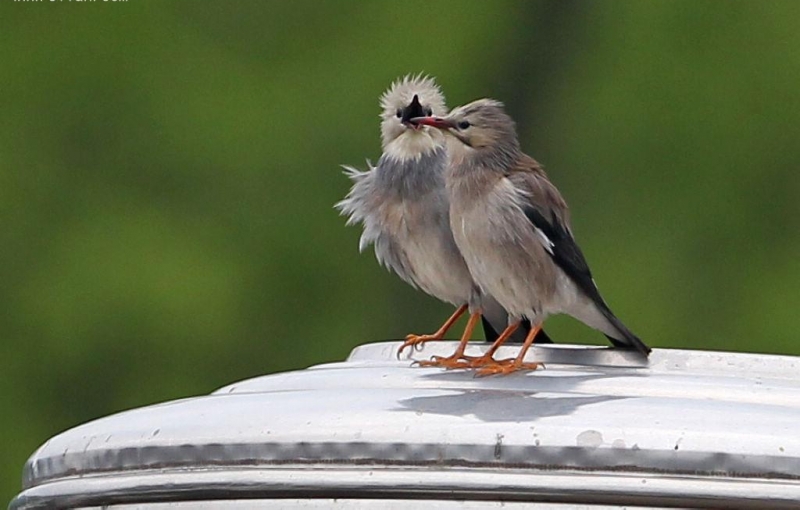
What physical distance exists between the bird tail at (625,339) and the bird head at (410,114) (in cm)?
87

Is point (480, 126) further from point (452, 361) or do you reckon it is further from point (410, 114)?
point (452, 361)

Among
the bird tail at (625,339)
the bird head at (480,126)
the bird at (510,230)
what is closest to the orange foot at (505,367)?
the bird tail at (625,339)

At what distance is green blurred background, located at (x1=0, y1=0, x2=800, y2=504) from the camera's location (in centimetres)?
1077

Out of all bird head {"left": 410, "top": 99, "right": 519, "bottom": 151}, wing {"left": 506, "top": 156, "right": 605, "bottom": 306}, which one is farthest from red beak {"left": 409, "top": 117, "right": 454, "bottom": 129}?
wing {"left": 506, "top": 156, "right": 605, "bottom": 306}

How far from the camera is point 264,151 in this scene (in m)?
11.2

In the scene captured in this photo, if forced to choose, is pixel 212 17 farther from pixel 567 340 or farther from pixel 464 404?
pixel 464 404

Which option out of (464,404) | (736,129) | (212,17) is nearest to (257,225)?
(212,17)

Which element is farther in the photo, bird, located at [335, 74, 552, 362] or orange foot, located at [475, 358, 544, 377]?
bird, located at [335, 74, 552, 362]

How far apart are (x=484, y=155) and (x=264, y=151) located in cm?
679

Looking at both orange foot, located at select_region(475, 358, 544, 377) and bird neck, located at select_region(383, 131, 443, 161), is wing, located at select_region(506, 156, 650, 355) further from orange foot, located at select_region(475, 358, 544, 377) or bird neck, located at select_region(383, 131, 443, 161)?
orange foot, located at select_region(475, 358, 544, 377)

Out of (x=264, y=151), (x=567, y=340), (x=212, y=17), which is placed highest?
(x=212, y=17)

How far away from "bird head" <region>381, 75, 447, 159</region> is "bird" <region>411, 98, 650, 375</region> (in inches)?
17.0

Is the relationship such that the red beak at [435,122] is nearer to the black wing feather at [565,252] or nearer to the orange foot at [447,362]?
the black wing feather at [565,252]

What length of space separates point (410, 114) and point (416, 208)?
23 cm
